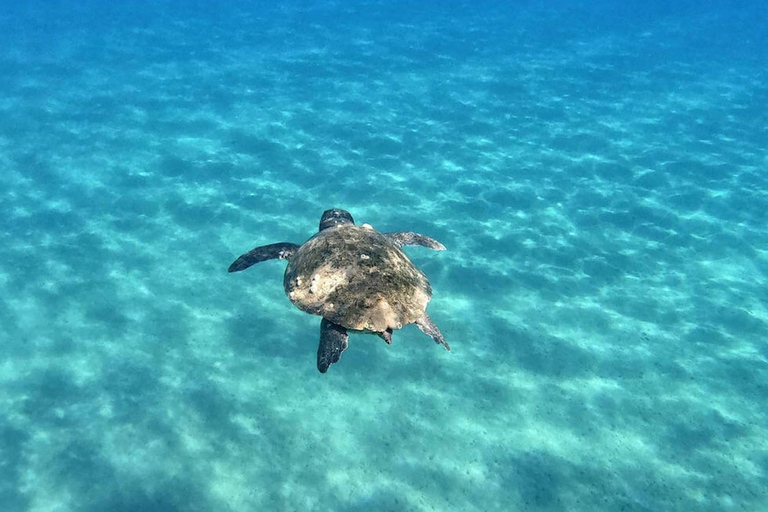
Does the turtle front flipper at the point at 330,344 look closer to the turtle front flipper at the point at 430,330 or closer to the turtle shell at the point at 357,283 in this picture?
the turtle shell at the point at 357,283

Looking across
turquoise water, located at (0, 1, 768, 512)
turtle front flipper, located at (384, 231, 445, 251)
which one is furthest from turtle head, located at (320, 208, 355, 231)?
turquoise water, located at (0, 1, 768, 512)

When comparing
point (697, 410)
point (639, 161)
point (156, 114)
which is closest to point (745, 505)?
point (697, 410)

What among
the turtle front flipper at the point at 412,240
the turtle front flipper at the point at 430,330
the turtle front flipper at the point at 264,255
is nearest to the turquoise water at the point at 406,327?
the turtle front flipper at the point at 412,240

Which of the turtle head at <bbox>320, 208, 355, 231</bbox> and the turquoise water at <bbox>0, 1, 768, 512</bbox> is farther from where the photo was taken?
the turtle head at <bbox>320, 208, 355, 231</bbox>

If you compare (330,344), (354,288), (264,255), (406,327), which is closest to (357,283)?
(354,288)

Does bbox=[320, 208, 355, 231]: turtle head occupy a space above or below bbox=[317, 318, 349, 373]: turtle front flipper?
above

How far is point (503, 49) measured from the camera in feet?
110

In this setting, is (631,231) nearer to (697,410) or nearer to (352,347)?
(697,410)

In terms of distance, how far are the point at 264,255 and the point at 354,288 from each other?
3574mm

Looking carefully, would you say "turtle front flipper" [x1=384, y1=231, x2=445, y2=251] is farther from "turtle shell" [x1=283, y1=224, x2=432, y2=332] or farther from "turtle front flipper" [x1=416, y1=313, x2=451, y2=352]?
"turtle front flipper" [x1=416, y1=313, x2=451, y2=352]

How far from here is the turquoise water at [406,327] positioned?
9.84 metres

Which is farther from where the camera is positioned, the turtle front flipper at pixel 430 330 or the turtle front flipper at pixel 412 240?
the turtle front flipper at pixel 412 240

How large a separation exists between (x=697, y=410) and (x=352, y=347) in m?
7.88

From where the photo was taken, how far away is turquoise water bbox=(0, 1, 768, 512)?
9836 mm
